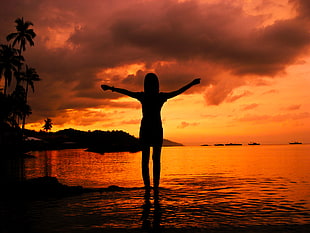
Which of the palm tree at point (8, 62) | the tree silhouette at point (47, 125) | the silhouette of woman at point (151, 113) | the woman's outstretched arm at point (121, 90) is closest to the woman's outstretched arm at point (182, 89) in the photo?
the silhouette of woman at point (151, 113)

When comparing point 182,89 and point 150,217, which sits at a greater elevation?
point 182,89

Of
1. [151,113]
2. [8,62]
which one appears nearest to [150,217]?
[151,113]

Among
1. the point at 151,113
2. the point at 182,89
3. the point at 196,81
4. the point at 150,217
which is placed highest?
the point at 196,81

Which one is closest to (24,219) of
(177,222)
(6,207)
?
(6,207)

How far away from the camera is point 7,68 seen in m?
54.3

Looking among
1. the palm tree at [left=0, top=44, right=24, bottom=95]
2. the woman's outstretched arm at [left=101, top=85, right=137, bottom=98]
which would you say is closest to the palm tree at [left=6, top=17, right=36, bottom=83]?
the palm tree at [left=0, top=44, right=24, bottom=95]

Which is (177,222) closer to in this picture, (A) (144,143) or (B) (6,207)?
(A) (144,143)

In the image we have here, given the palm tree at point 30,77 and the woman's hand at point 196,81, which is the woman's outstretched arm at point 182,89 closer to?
the woman's hand at point 196,81

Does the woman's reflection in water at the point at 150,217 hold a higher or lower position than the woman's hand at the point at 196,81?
lower

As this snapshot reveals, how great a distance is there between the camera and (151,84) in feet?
24.0

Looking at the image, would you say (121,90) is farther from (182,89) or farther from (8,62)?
(8,62)

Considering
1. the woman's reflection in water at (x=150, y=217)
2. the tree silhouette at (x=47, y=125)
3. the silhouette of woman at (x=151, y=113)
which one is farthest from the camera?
the tree silhouette at (x=47, y=125)

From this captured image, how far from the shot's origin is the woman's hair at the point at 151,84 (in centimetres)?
731

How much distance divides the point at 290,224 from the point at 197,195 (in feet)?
11.6
